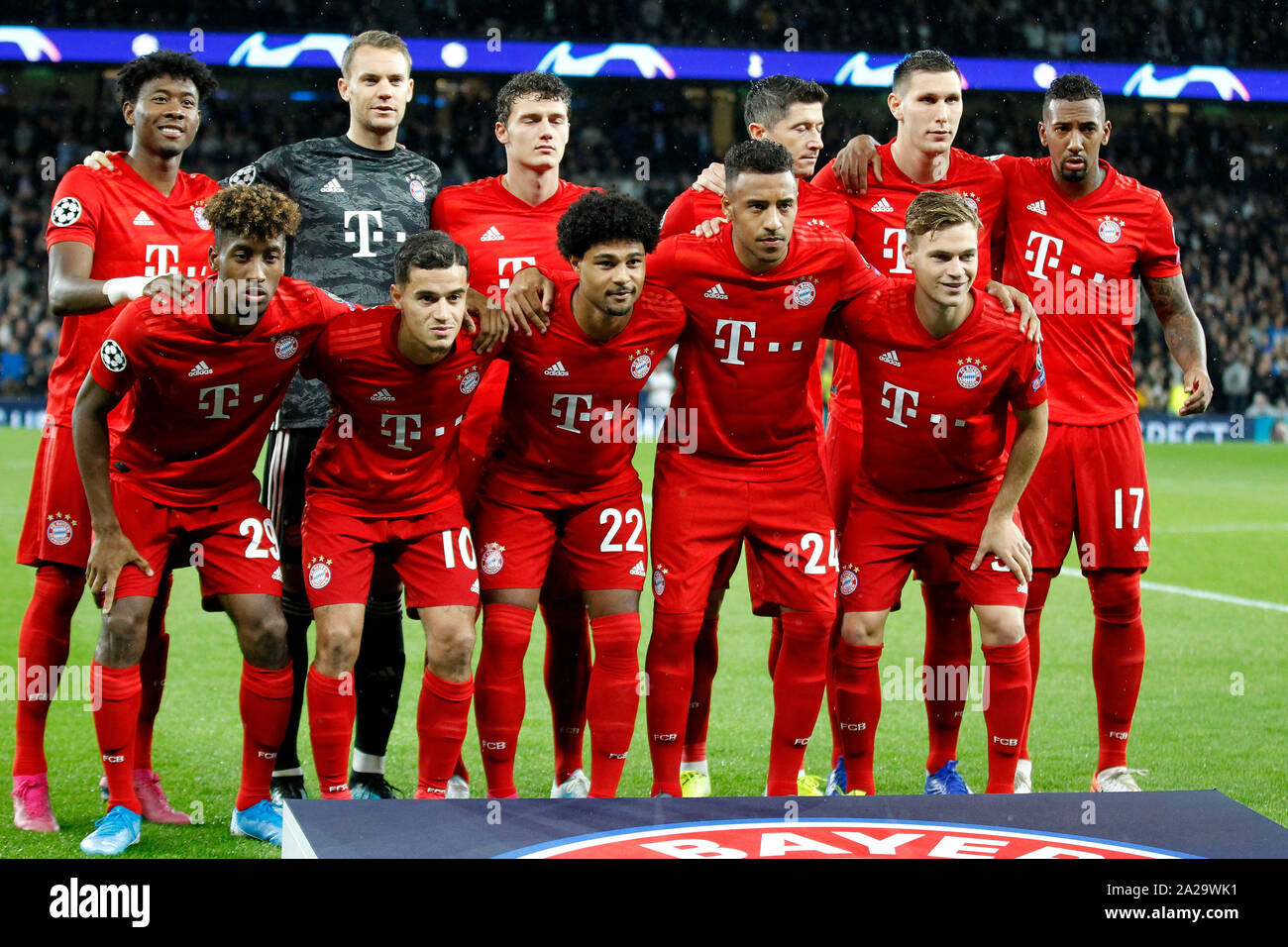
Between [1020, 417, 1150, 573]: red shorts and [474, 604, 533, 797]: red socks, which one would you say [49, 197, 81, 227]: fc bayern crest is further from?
[1020, 417, 1150, 573]: red shorts

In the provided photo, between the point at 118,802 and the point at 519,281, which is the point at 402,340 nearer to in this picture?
the point at 519,281

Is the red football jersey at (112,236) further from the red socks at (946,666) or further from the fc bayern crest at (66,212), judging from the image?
the red socks at (946,666)

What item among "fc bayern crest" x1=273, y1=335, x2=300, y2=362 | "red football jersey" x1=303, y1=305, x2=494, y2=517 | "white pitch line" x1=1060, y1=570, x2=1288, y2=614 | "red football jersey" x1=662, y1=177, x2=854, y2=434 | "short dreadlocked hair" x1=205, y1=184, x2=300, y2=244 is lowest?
"white pitch line" x1=1060, y1=570, x2=1288, y2=614

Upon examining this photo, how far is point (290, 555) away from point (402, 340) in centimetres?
95

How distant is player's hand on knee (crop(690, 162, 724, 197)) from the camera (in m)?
4.87

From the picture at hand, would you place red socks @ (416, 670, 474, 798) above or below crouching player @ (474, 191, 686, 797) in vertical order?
below

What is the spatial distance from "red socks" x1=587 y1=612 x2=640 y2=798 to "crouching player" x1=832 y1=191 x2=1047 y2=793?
70cm

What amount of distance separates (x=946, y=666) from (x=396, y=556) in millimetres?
1897

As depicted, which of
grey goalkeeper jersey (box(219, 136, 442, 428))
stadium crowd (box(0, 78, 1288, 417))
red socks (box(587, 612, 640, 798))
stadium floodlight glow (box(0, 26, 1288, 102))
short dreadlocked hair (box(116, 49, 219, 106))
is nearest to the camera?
red socks (box(587, 612, 640, 798))

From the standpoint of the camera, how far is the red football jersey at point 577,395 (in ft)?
14.1

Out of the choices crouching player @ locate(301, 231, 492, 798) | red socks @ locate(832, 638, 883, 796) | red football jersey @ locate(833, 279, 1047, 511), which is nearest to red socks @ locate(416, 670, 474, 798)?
crouching player @ locate(301, 231, 492, 798)

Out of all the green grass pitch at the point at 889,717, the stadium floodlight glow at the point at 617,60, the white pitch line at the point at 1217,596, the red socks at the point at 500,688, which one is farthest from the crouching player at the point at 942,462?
the stadium floodlight glow at the point at 617,60

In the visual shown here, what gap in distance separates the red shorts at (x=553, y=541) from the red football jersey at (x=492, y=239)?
1.14 feet

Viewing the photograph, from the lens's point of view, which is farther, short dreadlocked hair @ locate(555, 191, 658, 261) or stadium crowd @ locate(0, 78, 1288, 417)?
stadium crowd @ locate(0, 78, 1288, 417)
